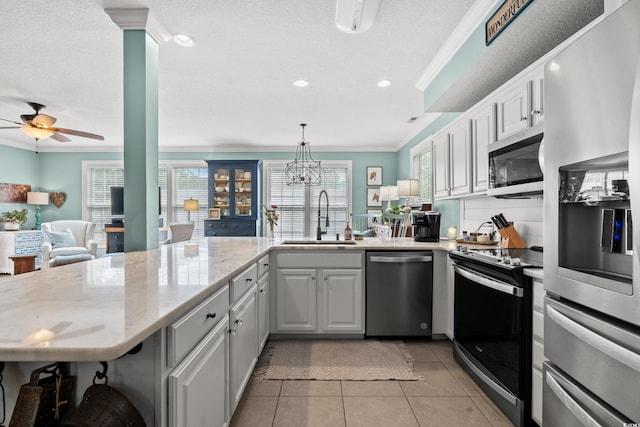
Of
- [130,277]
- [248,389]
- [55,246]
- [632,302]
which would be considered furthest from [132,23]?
[55,246]

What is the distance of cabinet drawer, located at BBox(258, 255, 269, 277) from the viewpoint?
2525mm

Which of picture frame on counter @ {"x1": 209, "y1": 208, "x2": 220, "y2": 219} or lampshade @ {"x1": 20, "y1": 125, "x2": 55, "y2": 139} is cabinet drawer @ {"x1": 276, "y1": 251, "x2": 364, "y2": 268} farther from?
picture frame on counter @ {"x1": 209, "y1": 208, "x2": 220, "y2": 219}

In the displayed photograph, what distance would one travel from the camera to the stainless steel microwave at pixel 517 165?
1.96 meters

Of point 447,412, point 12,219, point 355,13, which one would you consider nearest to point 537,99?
point 355,13

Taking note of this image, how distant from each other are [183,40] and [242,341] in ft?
7.67

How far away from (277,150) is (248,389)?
5.60 meters

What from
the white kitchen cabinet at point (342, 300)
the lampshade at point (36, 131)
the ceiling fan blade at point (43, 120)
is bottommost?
the white kitchen cabinet at point (342, 300)

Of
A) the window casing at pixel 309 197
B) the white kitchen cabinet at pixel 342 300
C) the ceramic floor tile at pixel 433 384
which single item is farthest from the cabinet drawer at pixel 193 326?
the window casing at pixel 309 197

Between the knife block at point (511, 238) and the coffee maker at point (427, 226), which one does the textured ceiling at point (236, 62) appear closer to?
the coffee maker at point (427, 226)

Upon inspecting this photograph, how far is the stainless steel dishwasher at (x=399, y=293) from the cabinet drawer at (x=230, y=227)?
14.1 feet

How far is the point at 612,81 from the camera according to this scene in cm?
104

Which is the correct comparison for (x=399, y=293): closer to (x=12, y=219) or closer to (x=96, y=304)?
(x=96, y=304)

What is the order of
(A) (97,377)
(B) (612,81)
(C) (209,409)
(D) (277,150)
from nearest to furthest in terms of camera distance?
(A) (97,377)
(B) (612,81)
(C) (209,409)
(D) (277,150)

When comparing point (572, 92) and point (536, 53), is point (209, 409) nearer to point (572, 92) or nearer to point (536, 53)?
point (572, 92)
